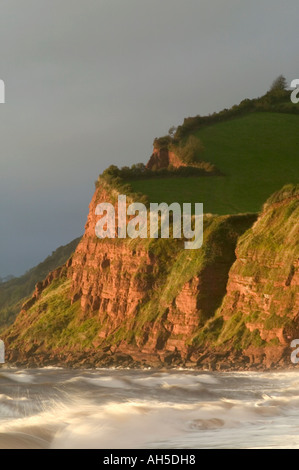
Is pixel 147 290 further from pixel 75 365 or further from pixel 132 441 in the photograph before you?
pixel 132 441

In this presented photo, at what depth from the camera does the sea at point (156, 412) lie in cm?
3038

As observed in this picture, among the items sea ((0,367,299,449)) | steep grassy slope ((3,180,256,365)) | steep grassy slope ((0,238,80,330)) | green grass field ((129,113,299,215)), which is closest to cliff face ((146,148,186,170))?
green grass field ((129,113,299,215))

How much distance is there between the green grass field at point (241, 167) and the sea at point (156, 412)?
93.6 feet

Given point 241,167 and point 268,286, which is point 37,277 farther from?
point 268,286

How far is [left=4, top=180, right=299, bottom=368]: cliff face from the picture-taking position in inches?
2109

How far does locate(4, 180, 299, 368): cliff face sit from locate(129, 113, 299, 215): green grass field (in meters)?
7.47

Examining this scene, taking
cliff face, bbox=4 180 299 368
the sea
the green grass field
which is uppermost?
the green grass field

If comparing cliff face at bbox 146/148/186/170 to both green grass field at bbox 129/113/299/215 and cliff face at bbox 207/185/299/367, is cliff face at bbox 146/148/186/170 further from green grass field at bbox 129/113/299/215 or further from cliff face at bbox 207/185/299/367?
cliff face at bbox 207/185/299/367

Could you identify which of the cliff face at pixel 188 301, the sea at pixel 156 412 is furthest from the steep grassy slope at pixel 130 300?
the sea at pixel 156 412

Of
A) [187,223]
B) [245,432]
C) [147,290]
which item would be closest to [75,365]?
[147,290]

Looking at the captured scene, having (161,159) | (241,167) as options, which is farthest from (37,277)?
(241,167)

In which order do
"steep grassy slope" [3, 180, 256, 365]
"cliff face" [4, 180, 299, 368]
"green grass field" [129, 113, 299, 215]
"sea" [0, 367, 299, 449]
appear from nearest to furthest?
"sea" [0, 367, 299, 449] < "cliff face" [4, 180, 299, 368] < "steep grassy slope" [3, 180, 256, 365] < "green grass field" [129, 113, 299, 215]

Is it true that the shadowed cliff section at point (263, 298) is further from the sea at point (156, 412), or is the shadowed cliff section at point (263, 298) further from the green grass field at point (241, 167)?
the green grass field at point (241, 167)

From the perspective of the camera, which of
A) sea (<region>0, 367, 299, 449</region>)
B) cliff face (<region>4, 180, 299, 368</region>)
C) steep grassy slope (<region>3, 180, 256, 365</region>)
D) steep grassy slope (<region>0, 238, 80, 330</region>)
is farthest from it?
steep grassy slope (<region>0, 238, 80, 330</region>)
